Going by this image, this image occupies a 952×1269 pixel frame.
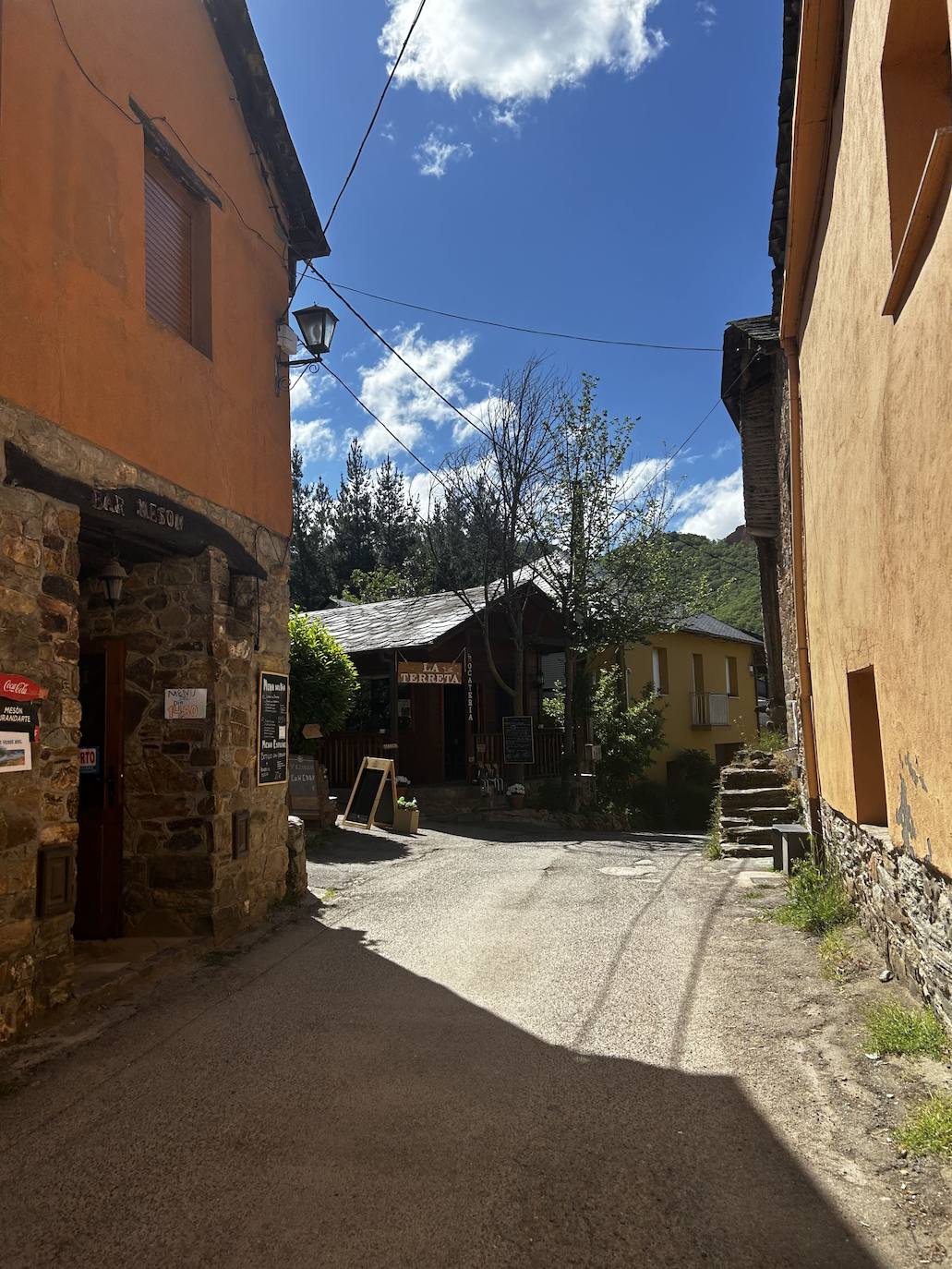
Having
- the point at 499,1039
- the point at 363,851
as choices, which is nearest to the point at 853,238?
the point at 499,1039

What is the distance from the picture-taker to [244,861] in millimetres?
7215

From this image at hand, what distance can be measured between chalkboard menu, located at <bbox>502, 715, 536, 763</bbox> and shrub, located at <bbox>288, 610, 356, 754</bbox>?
476 centimetres

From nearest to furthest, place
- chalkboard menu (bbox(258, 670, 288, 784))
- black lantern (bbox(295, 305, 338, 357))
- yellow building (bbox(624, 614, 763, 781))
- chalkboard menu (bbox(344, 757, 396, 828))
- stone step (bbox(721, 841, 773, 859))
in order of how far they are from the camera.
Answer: chalkboard menu (bbox(258, 670, 288, 784)) → black lantern (bbox(295, 305, 338, 357)) → stone step (bbox(721, 841, 773, 859)) → chalkboard menu (bbox(344, 757, 396, 828)) → yellow building (bbox(624, 614, 763, 781))

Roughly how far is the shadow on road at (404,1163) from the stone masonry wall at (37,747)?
23.2 inches

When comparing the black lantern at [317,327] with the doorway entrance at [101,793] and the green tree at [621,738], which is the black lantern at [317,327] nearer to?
the doorway entrance at [101,793]

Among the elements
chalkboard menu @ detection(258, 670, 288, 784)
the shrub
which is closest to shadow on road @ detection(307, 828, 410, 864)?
the shrub

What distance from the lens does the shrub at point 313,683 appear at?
538 inches

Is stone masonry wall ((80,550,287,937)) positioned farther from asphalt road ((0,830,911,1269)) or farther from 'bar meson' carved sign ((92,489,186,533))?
asphalt road ((0,830,911,1269))

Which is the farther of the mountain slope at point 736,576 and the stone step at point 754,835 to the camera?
the mountain slope at point 736,576

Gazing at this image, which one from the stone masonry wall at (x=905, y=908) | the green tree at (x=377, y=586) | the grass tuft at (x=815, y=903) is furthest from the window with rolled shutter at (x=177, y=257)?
the green tree at (x=377, y=586)

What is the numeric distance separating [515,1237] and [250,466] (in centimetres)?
608

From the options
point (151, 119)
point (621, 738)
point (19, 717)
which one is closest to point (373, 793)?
point (621, 738)

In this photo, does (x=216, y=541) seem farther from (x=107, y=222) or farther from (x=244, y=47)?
(x=244, y=47)

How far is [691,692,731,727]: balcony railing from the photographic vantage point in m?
25.7
